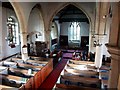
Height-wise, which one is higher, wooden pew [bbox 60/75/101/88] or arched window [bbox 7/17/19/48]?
arched window [bbox 7/17/19/48]

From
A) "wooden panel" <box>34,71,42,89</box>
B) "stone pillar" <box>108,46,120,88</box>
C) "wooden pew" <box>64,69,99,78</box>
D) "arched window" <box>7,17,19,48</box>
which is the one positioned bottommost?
"wooden panel" <box>34,71,42,89</box>

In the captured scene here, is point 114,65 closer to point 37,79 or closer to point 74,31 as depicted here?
point 37,79

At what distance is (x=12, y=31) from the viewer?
44.1 feet

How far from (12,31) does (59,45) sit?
33.0 ft

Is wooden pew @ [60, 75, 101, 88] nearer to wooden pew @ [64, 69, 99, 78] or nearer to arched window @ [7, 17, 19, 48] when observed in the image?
wooden pew @ [64, 69, 99, 78]

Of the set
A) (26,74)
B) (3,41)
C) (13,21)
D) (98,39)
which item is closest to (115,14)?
(26,74)

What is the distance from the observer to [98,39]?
8.55m

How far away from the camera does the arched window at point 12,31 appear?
41.1ft

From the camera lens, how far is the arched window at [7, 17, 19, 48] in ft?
41.1

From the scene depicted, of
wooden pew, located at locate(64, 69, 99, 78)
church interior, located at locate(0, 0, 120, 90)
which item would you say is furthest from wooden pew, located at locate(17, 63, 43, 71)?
wooden pew, located at locate(64, 69, 99, 78)

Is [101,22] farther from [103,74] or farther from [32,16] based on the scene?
[32,16]

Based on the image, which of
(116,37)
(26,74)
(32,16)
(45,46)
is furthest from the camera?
(32,16)

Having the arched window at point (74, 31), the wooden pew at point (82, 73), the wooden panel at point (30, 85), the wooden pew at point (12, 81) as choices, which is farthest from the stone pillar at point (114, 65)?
the arched window at point (74, 31)

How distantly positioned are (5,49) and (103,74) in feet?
28.1
